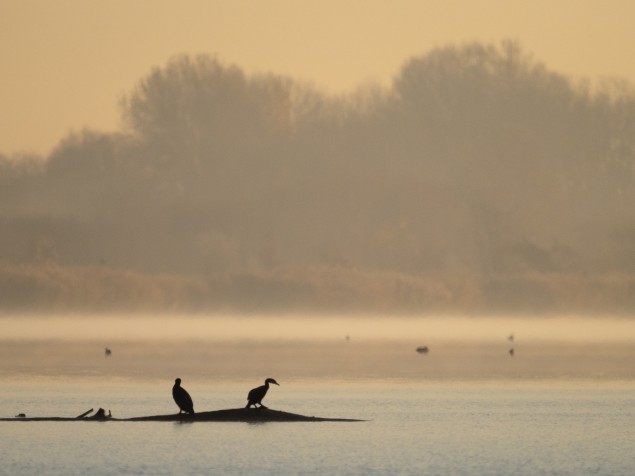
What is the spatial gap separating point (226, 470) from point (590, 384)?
59.4m

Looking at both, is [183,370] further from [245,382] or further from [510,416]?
[510,416]

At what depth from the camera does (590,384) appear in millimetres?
118375

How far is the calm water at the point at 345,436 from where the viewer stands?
65000mm

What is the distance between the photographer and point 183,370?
14750 cm

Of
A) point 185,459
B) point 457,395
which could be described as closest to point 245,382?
point 457,395

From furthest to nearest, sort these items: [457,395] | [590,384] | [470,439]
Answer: [590,384], [457,395], [470,439]

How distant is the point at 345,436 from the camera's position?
7456 centimetres

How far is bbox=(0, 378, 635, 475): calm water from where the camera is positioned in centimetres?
6500

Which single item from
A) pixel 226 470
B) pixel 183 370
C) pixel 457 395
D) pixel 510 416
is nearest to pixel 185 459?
pixel 226 470

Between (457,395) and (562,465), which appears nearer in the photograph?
(562,465)

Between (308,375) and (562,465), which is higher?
(308,375)

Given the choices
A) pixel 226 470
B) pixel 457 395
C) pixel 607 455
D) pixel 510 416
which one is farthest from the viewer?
pixel 457 395

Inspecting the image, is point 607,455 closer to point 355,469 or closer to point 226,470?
point 355,469

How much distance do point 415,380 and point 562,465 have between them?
197ft
